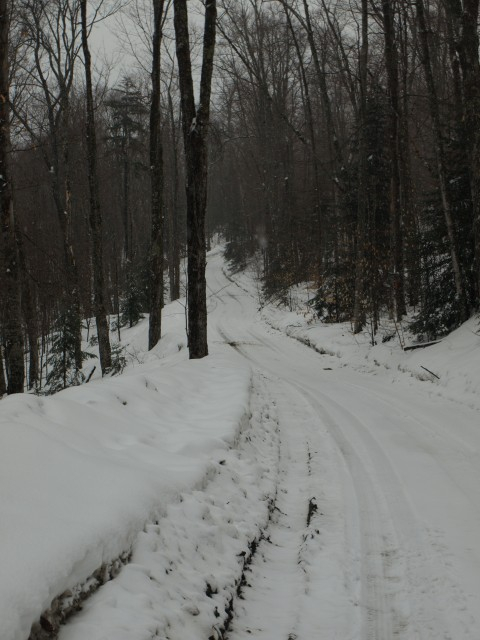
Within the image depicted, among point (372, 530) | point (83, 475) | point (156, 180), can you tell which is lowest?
point (372, 530)

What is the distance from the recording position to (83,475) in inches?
122

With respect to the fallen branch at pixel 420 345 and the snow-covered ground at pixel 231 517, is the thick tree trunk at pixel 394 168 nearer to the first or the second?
the fallen branch at pixel 420 345

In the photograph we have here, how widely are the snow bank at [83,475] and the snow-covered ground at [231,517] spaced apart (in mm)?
11

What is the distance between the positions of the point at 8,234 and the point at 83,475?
6.62 meters

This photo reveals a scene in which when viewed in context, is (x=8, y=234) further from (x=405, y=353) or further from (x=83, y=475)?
(x=405, y=353)

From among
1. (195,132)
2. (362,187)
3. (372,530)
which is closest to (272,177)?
(362,187)

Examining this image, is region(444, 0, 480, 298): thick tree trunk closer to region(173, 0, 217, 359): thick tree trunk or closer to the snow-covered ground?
the snow-covered ground

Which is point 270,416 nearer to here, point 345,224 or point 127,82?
point 345,224

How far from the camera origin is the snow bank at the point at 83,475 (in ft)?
7.20

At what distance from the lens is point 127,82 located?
30.4 meters

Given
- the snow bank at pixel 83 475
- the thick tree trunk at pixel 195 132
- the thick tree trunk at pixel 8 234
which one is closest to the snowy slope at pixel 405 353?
the snow bank at pixel 83 475

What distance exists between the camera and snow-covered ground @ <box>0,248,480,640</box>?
2461 millimetres

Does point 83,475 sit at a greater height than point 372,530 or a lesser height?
greater

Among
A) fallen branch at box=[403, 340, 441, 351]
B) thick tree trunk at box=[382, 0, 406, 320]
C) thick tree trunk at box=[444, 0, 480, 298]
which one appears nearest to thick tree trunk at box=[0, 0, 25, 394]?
fallen branch at box=[403, 340, 441, 351]
